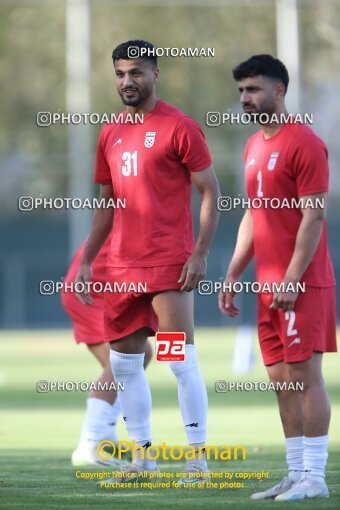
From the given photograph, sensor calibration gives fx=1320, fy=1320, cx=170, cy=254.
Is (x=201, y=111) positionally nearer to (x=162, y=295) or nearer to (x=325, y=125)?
(x=325, y=125)

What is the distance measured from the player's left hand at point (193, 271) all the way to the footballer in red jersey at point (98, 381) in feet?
4.56

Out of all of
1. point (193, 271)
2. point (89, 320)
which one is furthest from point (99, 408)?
point (193, 271)

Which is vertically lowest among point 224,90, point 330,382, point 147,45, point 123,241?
point 330,382

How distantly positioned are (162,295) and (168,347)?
286mm

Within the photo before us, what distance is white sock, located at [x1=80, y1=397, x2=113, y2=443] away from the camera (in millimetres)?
8625

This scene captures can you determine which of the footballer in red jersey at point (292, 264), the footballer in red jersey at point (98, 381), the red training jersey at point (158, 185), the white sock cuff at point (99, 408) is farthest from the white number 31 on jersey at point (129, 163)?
the white sock cuff at point (99, 408)

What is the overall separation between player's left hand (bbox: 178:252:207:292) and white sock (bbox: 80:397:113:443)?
75.8 inches

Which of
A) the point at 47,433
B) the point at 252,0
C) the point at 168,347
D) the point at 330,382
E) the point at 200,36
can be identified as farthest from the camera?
the point at 200,36

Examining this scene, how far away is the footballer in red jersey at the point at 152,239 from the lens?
23.1 ft

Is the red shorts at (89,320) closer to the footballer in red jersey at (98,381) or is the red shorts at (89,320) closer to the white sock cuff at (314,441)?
the footballer in red jersey at (98,381)

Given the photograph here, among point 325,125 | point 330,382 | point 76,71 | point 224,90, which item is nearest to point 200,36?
point 224,90

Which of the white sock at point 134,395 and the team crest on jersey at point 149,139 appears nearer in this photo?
the team crest on jersey at point 149,139

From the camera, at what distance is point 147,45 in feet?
23.9

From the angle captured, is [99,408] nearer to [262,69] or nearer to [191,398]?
[191,398]
